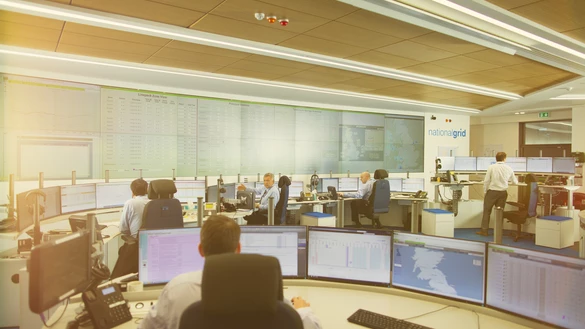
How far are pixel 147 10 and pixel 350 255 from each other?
2787 mm

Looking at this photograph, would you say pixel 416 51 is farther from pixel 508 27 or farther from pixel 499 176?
pixel 499 176

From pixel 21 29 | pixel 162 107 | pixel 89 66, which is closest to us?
pixel 21 29

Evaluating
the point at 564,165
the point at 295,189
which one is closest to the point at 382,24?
the point at 295,189

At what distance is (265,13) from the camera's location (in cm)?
352

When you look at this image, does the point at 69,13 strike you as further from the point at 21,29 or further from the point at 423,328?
the point at 423,328


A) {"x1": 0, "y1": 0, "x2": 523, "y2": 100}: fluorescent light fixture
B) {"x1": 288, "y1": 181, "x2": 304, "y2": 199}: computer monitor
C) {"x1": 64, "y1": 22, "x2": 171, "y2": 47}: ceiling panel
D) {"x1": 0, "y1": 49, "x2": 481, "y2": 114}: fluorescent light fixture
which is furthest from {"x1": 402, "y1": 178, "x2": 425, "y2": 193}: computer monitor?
{"x1": 64, "y1": 22, "x2": 171, "y2": 47}: ceiling panel

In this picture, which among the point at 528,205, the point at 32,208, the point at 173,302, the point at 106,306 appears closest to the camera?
the point at 173,302

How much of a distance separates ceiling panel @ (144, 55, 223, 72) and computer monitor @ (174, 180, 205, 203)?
1791 mm

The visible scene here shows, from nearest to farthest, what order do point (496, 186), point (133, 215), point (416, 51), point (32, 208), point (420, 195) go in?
point (32, 208), point (133, 215), point (416, 51), point (496, 186), point (420, 195)

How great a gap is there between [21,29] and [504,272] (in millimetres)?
4714

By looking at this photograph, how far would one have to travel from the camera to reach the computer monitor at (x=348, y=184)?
8.47 meters

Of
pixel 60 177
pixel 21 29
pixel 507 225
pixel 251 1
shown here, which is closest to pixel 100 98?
pixel 60 177

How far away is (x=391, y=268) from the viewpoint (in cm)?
227

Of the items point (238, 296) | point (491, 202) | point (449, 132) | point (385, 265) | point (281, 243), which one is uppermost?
point (449, 132)
